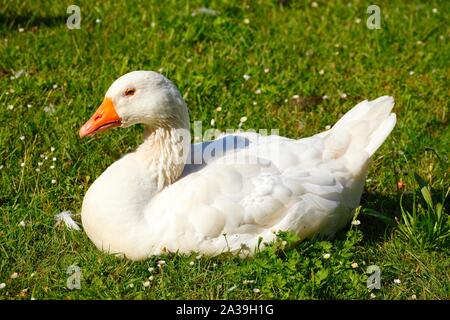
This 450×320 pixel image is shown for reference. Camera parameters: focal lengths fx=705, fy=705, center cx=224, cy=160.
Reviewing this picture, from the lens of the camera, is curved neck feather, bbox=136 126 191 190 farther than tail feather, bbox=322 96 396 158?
No

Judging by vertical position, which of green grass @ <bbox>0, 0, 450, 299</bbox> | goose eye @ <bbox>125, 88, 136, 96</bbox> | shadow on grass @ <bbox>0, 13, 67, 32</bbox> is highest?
goose eye @ <bbox>125, 88, 136, 96</bbox>

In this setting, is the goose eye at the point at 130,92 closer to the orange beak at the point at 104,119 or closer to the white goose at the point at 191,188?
the white goose at the point at 191,188

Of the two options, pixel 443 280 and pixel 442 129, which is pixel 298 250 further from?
pixel 442 129

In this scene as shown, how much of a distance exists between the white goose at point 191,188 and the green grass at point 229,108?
0.55 ft

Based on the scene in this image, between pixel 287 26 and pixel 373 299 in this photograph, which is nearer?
pixel 373 299

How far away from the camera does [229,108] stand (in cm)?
662

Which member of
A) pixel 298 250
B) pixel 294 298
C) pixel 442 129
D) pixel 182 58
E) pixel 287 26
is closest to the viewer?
pixel 294 298

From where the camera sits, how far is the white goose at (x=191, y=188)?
462 centimetres

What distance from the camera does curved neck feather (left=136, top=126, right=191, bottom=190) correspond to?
15.9ft

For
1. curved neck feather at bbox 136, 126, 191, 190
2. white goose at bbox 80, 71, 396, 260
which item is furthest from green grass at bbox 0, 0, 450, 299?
curved neck feather at bbox 136, 126, 191, 190

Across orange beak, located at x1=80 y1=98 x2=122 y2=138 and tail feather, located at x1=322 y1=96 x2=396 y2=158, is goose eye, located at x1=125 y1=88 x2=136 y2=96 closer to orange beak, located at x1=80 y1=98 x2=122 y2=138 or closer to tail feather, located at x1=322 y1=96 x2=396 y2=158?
orange beak, located at x1=80 y1=98 x2=122 y2=138

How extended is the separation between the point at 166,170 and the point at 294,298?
124cm
